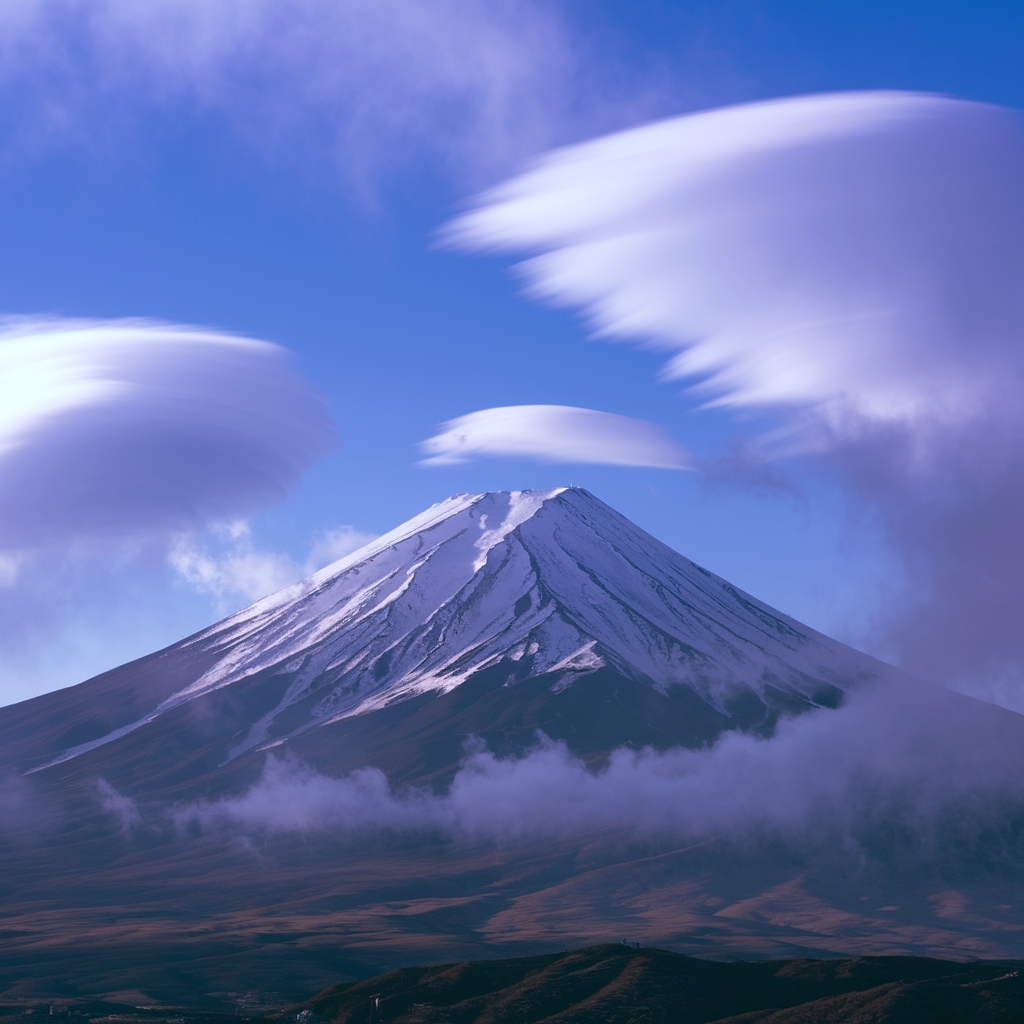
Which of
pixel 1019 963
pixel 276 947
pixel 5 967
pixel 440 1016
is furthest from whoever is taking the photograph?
pixel 276 947

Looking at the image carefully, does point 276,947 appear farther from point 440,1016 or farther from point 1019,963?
point 1019,963

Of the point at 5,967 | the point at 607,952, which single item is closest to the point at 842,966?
the point at 607,952

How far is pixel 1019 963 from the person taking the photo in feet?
502

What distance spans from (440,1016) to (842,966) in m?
37.7

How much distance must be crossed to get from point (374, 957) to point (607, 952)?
2423 inches

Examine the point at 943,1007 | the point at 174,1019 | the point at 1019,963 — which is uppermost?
the point at 174,1019

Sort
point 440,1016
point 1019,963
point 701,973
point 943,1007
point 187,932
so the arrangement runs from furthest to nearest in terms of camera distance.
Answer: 1. point 187,932
2. point 1019,963
3. point 701,973
4. point 440,1016
5. point 943,1007

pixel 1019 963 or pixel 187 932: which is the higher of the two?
pixel 187 932

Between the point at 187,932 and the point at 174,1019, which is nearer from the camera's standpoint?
the point at 174,1019

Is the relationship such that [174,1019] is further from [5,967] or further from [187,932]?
[187,932]

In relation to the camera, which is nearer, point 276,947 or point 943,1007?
point 943,1007

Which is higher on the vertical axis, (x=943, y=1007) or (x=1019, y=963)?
(x=943, y=1007)

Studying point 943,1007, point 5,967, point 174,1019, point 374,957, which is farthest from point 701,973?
point 5,967

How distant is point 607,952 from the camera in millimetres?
124875
